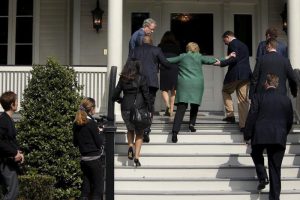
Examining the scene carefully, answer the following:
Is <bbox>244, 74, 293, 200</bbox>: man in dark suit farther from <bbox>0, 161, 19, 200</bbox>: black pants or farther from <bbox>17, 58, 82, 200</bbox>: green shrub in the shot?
<bbox>0, 161, 19, 200</bbox>: black pants

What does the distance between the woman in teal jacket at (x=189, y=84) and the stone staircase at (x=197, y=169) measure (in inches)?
13.0

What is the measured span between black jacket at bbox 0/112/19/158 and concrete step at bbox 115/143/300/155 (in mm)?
2733

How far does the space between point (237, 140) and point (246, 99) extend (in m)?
0.76

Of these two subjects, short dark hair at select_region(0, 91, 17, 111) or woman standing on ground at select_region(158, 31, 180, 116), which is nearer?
short dark hair at select_region(0, 91, 17, 111)

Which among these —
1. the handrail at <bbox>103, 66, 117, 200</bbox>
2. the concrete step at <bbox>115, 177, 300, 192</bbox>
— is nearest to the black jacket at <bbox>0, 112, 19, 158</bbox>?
the handrail at <bbox>103, 66, 117, 200</bbox>

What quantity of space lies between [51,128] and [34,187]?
1204mm

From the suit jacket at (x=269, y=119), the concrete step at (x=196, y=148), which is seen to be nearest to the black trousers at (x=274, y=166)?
the suit jacket at (x=269, y=119)

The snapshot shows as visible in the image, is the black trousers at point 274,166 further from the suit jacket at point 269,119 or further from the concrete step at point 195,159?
the concrete step at point 195,159

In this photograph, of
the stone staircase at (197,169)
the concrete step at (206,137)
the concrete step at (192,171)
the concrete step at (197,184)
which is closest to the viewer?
the stone staircase at (197,169)

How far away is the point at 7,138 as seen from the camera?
713 centimetres

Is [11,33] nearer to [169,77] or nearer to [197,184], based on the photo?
[169,77]

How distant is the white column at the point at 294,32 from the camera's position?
1084 cm

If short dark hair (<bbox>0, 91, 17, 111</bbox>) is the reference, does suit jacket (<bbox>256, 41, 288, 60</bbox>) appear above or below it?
above

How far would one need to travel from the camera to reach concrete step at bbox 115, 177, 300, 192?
342 inches
